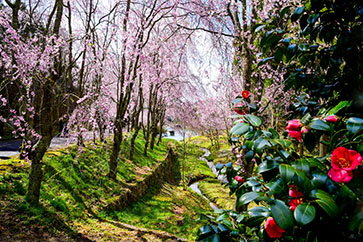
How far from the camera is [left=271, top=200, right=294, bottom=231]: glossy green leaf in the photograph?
0.97 metres

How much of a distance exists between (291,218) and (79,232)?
405 centimetres

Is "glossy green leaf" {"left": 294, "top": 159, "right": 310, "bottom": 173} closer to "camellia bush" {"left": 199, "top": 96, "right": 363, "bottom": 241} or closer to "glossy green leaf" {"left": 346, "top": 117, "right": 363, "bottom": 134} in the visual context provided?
"camellia bush" {"left": 199, "top": 96, "right": 363, "bottom": 241}

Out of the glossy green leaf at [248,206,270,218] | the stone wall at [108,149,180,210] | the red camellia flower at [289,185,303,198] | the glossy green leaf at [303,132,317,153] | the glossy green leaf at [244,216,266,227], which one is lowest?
the stone wall at [108,149,180,210]

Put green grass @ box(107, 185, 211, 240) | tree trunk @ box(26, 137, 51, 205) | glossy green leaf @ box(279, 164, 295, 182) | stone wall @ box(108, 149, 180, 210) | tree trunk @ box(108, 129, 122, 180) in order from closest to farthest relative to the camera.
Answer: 1. glossy green leaf @ box(279, 164, 295, 182)
2. tree trunk @ box(26, 137, 51, 205)
3. green grass @ box(107, 185, 211, 240)
4. stone wall @ box(108, 149, 180, 210)
5. tree trunk @ box(108, 129, 122, 180)

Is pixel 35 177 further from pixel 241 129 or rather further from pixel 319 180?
pixel 319 180

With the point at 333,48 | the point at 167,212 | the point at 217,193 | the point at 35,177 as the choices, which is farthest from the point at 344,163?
the point at 217,193

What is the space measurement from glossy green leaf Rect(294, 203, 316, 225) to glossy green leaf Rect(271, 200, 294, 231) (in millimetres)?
43

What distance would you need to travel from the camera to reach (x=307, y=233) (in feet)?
3.51

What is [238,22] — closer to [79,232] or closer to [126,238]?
[126,238]

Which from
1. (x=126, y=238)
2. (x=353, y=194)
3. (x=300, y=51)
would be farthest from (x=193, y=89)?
(x=353, y=194)

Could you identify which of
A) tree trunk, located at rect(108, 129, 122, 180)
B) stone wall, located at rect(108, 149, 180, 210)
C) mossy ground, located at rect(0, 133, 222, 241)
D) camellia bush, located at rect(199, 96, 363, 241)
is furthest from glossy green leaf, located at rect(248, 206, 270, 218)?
tree trunk, located at rect(108, 129, 122, 180)

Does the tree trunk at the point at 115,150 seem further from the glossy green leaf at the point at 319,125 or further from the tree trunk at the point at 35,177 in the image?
the glossy green leaf at the point at 319,125

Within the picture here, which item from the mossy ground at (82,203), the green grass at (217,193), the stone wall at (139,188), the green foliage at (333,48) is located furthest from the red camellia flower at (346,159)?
the green grass at (217,193)

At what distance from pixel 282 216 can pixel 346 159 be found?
0.36 metres
